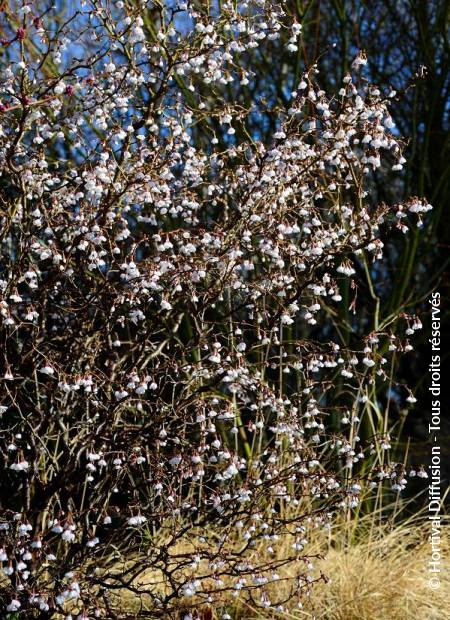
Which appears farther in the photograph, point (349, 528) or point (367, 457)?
point (367, 457)

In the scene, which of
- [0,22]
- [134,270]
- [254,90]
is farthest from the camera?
[254,90]

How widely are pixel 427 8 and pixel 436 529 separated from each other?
4147mm

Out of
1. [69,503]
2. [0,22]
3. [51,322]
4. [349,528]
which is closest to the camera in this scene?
[69,503]

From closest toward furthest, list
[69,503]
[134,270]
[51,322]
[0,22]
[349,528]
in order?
[134,270] < [69,503] < [51,322] < [349,528] < [0,22]

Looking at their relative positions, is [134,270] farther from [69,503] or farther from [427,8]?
[427,8]

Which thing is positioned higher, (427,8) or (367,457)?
(427,8)

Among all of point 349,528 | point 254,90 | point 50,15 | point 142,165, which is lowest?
point 349,528

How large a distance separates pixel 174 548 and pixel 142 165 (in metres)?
2.03

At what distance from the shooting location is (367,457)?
212 inches

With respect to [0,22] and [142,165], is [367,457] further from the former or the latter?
[0,22]

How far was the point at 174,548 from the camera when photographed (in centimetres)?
437

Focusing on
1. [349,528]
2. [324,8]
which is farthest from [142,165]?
[324,8]

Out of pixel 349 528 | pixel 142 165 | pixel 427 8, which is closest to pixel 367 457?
pixel 349 528

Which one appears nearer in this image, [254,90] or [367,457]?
[367,457]
